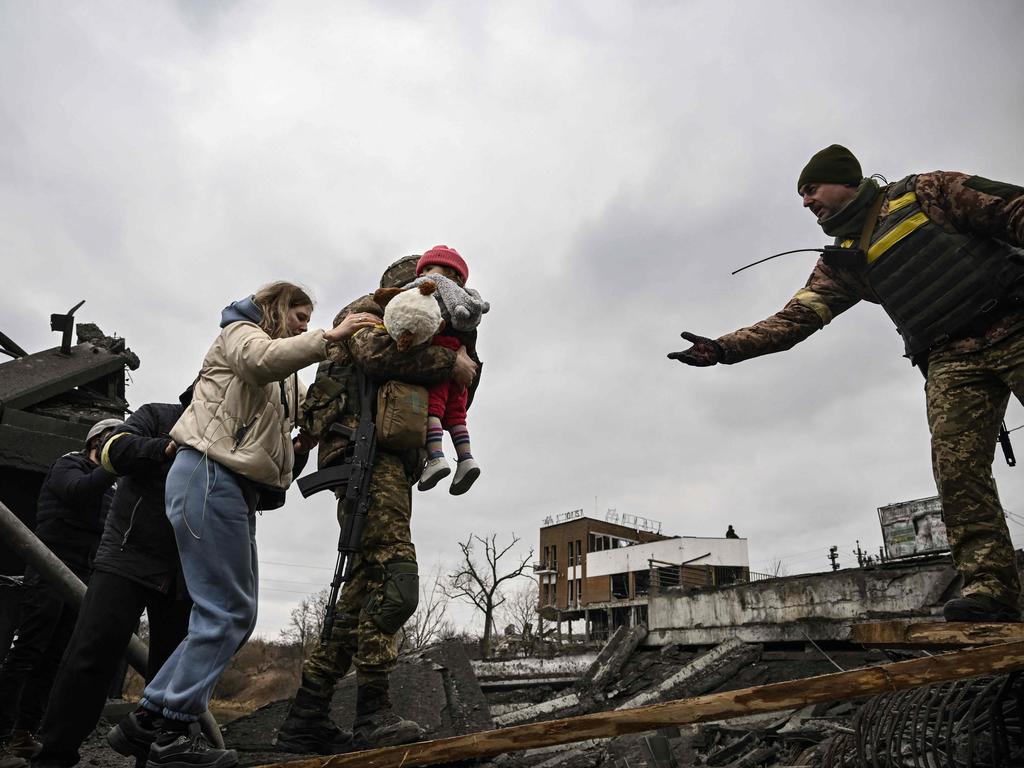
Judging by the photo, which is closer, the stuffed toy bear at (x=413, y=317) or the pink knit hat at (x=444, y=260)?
the stuffed toy bear at (x=413, y=317)

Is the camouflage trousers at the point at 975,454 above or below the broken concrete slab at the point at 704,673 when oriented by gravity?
above

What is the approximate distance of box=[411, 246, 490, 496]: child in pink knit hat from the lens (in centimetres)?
359

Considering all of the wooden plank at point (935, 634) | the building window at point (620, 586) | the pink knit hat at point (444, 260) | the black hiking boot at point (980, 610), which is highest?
the building window at point (620, 586)

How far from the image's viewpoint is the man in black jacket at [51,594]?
3629 millimetres

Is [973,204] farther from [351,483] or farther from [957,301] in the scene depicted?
[351,483]

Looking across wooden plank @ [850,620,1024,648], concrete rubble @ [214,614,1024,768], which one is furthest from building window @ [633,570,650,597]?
wooden plank @ [850,620,1024,648]

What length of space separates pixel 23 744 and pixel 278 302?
2.75 m

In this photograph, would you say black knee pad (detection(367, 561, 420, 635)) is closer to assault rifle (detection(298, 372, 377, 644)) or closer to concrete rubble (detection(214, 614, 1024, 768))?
assault rifle (detection(298, 372, 377, 644))

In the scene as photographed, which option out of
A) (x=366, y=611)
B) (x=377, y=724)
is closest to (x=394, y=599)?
(x=366, y=611)

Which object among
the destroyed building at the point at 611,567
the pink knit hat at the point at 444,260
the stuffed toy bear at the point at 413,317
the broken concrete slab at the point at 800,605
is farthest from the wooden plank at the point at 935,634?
the destroyed building at the point at 611,567

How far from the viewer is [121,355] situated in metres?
7.34

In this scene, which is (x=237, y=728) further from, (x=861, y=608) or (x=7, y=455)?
(x=861, y=608)

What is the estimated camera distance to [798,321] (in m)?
3.72

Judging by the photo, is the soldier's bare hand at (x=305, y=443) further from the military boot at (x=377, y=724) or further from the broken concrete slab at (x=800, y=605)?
the broken concrete slab at (x=800, y=605)
